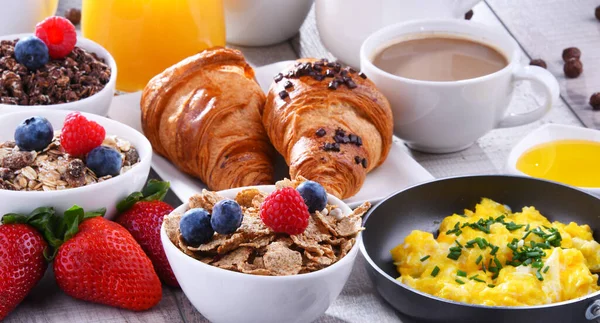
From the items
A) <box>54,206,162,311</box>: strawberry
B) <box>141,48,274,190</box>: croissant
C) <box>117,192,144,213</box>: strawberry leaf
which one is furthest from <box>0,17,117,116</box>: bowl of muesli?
<box>54,206,162,311</box>: strawberry

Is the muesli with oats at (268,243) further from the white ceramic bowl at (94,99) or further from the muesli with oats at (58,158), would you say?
the white ceramic bowl at (94,99)

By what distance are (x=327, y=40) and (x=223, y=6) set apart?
27 centimetres

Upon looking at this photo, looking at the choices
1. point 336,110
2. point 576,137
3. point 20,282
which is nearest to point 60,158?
point 20,282

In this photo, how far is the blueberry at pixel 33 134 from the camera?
5.24ft

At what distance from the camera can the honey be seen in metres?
1.87

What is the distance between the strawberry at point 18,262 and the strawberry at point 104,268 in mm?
34

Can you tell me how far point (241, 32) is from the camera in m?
→ 2.46

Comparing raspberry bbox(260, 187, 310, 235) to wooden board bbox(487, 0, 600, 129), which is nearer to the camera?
raspberry bbox(260, 187, 310, 235)

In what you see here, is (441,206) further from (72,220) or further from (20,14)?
(20,14)

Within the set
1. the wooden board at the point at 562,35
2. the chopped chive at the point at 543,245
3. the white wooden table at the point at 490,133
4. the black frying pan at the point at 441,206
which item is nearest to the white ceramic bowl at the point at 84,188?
the white wooden table at the point at 490,133

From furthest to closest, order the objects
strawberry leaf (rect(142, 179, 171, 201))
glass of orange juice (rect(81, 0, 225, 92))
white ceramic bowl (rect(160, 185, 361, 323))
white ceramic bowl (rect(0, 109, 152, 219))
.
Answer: glass of orange juice (rect(81, 0, 225, 92)), strawberry leaf (rect(142, 179, 171, 201)), white ceramic bowl (rect(0, 109, 152, 219)), white ceramic bowl (rect(160, 185, 361, 323))

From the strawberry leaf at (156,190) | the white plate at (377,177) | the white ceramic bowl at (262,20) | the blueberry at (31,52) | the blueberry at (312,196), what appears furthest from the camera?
the white ceramic bowl at (262,20)

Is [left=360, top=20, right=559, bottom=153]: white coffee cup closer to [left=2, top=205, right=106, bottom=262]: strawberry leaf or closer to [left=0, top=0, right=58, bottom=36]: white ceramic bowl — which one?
[left=2, top=205, right=106, bottom=262]: strawberry leaf

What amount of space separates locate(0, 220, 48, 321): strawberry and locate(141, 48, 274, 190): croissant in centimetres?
43
